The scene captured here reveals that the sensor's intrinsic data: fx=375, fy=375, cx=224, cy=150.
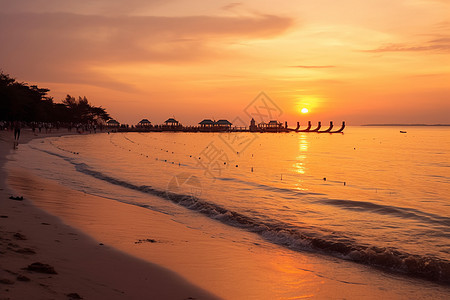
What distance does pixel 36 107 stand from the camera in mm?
84062

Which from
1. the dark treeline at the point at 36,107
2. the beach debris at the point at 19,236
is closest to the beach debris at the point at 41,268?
the beach debris at the point at 19,236

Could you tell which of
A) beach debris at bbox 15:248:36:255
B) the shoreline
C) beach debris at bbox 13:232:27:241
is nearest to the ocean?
the shoreline

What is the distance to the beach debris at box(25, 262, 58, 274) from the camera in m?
5.55

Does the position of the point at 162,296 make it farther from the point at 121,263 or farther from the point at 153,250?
the point at 153,250

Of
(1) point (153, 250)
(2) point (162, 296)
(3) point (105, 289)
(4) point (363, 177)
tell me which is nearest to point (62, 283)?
(3) point (105, 289)

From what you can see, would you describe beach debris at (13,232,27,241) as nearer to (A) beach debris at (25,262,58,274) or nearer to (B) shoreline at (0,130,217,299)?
(B) shoreline at (0,130,217,299)

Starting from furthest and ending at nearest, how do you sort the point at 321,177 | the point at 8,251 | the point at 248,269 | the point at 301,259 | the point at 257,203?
the point at 321,177
the point at 257,203
the point at 301,259
the point at 248,269
the point at 8,251

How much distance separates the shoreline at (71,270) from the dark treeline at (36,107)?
2579 inches

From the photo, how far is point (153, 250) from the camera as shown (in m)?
8.39

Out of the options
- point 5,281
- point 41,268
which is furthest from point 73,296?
point 41,268

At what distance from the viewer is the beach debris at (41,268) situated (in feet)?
18.2

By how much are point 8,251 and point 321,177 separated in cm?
2444

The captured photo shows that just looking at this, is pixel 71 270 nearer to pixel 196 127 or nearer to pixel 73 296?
pixel 73 296

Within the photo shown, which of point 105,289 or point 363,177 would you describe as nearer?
point 105,289
